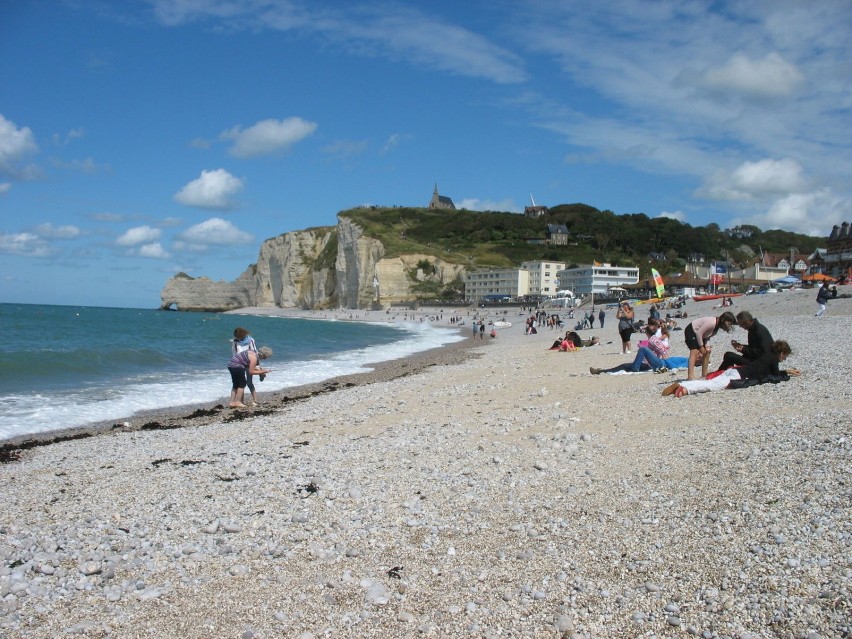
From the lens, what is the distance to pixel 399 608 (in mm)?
3797

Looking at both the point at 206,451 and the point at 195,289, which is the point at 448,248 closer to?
the point at 195,289

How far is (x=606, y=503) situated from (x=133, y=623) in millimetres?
3474

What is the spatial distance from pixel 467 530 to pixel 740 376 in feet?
20.1

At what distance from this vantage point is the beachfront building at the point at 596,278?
92.8 meters

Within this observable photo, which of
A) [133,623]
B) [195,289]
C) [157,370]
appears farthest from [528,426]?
[195,289]

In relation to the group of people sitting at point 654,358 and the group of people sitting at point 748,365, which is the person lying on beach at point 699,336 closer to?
the group of people sitting at point 748,365

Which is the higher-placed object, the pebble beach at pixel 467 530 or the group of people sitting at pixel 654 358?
the group of people sitting at pixel 654 358

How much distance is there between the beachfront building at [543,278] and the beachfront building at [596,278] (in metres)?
1.98

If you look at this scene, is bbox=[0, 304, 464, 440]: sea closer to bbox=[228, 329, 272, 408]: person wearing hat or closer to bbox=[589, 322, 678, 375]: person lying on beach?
bbox=[228, 329, 272, 408]: person wearing hat

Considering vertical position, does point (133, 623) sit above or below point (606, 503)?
below

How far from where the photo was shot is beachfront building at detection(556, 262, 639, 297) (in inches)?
3654

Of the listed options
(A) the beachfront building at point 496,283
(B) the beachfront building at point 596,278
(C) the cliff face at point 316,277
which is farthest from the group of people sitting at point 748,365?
(C) the cliff face at point 316,277

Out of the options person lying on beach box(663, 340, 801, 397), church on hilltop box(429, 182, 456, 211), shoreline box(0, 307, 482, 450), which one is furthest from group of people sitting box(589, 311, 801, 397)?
church on hilltop box(429, 182, 456, 211)

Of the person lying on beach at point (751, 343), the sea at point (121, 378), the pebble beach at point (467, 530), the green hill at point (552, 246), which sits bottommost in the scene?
the sea at point (121, 378)
